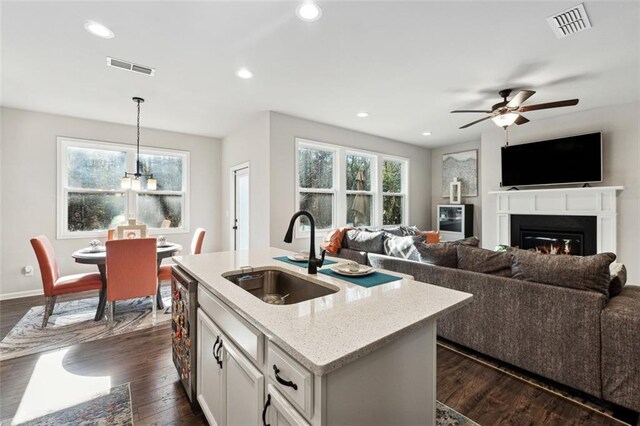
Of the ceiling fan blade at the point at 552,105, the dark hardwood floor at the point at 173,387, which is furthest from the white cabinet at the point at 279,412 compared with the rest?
the ceiling fan blade at the point at 552,105

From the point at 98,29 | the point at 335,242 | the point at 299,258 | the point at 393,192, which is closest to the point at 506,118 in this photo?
the point at 335,242

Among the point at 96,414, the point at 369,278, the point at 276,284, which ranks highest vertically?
the point at 369,278

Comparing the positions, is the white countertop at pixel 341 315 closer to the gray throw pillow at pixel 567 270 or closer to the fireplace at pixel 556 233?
the gray throw pillow at pixel 567 270

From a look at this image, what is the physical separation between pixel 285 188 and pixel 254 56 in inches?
79.9

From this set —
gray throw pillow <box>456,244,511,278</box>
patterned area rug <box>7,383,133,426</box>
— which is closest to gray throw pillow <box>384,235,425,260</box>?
gray throw pillow <box>456,244,511,278</box>

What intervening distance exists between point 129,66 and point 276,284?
2.77m

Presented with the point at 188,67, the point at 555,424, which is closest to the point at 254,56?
the point at 188,67

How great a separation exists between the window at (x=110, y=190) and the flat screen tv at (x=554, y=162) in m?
6.07

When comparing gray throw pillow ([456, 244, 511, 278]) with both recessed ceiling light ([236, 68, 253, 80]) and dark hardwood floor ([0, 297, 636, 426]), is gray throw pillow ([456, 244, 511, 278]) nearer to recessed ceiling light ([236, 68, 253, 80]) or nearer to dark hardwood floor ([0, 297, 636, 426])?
dark hardwood floor ([0, 297, 636, 426])

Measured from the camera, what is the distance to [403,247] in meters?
2.95

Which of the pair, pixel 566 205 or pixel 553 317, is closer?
pixel 553 317

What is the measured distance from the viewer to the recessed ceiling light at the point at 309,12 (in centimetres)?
208

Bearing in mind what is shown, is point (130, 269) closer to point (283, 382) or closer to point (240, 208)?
point (240, 208)

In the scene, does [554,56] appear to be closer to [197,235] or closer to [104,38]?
[104,38]
